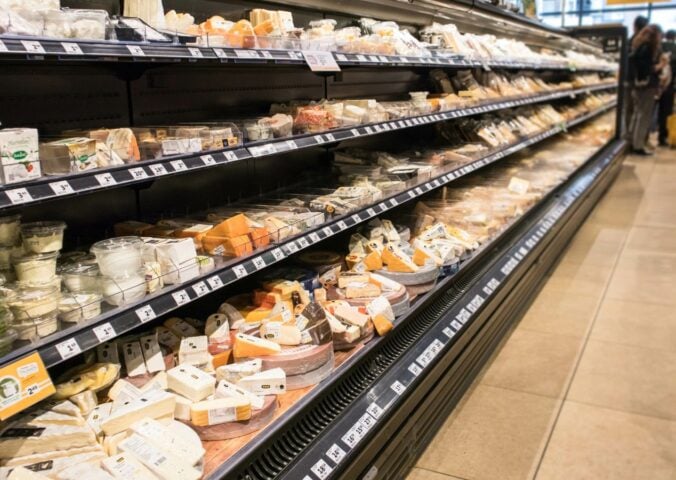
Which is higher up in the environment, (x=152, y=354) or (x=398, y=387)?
(x=152, y=354)

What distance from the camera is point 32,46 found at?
4.57 ft

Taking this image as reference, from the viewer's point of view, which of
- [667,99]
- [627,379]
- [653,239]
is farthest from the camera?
[667,99]

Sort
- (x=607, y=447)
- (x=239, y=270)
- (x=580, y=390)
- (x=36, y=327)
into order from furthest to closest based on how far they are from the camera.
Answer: (x=580, y=390), (x=607, y=447), (x=239, y=270), (x=36, y=327)

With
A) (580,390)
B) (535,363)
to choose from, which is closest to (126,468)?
(580,390)

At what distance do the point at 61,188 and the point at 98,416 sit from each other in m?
0.62

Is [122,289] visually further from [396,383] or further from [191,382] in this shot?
[396,383]

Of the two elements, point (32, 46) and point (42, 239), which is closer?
point (32, 46)

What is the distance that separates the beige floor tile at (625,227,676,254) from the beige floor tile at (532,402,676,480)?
312 cm

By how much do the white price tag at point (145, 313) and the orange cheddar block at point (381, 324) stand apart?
980mm

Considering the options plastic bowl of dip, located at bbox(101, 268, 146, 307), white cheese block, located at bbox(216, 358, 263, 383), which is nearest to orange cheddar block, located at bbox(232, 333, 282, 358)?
white cheese block, located at bbox(216, 358, 263, 383)

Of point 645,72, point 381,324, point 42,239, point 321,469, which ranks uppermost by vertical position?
point 645,72

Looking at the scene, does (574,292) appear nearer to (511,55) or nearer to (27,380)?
(511,55)

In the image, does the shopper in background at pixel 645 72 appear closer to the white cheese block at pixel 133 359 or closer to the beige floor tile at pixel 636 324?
the beige floor tile at pixel 636 324

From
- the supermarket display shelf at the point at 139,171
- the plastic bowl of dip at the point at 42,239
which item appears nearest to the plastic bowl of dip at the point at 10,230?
the plastic bowl of dip at the point at 42,239
